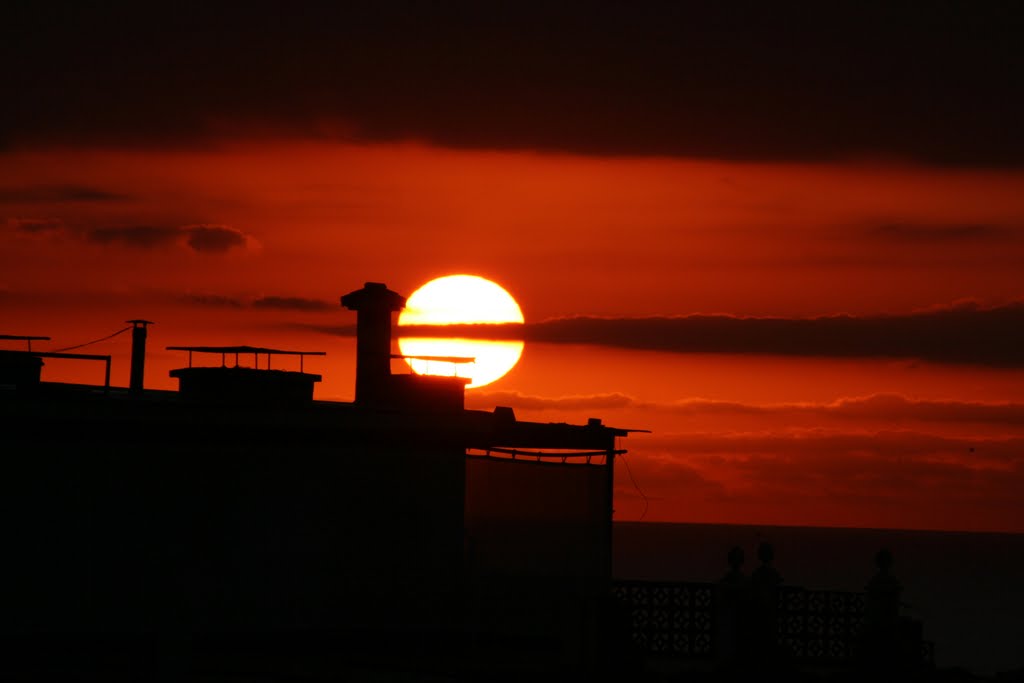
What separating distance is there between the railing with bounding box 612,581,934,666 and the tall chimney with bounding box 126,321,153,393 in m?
10.4

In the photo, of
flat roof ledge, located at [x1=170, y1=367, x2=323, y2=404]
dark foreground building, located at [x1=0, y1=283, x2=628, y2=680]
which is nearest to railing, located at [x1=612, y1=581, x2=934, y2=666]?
dark foreground building, located at [x1=0, y1=283, x2=628, y2=680]

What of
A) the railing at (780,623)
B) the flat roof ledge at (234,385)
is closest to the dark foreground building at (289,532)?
the flat roof ledge at (234,385)

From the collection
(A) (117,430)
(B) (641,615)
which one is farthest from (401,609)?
(A) (117,430)

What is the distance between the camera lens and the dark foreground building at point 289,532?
2150 cm

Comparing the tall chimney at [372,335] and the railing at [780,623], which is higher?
the tall chimney at [372,335]

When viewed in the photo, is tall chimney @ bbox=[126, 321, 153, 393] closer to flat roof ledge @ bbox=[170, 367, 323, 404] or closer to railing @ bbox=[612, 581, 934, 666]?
flat roof ledge @ bbox=[170, 367, 323, 404]

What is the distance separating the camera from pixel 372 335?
29453 mm

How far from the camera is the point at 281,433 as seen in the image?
77.8 ft

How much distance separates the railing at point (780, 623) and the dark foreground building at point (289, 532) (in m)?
1.15

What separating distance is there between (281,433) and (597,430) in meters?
6.49

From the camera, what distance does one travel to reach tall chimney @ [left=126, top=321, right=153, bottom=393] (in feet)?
95.5

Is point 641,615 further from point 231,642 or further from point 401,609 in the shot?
point 231,642

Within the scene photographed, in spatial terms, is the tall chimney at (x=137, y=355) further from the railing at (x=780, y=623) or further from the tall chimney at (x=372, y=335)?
the railing at (x=780, y=623)

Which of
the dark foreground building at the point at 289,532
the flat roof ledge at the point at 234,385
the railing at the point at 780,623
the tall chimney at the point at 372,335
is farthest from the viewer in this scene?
the tall chimney at the point at 372,335
